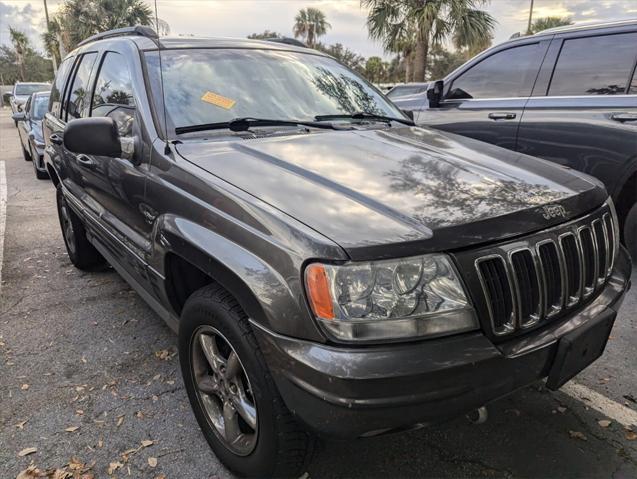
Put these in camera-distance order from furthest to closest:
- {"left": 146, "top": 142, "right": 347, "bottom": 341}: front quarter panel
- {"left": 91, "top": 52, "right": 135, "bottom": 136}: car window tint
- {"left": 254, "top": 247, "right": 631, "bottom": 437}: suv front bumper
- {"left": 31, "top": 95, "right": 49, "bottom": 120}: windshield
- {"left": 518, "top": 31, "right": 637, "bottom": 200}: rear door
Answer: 1. {"left": 31, "top": 95, "right": 49, "bottom": 120}: windshield
2. {"left": 518, "top": 31, "right": 637, "bottom": 200}: rear door
3. {"left": 91, "top": 52, "right": 135, "bottom": 136}: car window tint
4. {"left": 146, "top": 142, "right": 347, "bottom": 341}: front quarter panel
5. {"left": 254, "top": 247, "right": 631, "bottom": 437}: suv front bumper

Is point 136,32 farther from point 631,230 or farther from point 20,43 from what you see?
point 20,43

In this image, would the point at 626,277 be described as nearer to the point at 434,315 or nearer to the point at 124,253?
the point at 434,315

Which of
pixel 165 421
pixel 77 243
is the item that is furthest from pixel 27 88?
pixel 165 421

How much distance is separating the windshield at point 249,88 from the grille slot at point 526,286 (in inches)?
59.9

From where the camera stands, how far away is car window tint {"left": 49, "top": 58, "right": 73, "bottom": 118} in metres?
4.50

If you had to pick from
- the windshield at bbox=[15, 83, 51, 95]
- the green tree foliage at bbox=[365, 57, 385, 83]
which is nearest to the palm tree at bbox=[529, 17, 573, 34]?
the green tree foliage at bbox=[365, 57, 385, 83]

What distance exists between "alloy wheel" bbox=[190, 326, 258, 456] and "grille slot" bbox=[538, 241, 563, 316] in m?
1.14

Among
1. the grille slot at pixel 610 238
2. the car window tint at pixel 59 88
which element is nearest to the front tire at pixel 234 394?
the grille slot at pixel 610 238

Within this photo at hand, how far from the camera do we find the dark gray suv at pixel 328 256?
5.40ft

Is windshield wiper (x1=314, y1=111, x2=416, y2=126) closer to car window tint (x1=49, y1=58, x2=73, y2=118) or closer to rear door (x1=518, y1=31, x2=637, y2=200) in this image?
rear door (x1=518, y1=31, x2=637, y2=200)

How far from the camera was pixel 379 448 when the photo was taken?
93.7 inches

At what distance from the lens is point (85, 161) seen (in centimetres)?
349

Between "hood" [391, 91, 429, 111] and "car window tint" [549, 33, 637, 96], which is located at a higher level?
"car window tint" [549, 33, 637, 96]

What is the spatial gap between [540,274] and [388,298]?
0.58 metres
